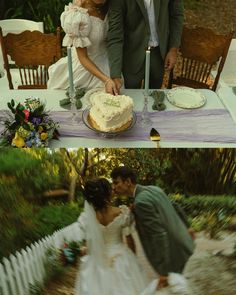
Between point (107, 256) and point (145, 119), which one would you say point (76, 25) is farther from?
point (107, 256)

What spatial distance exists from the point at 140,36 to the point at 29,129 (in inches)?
43.7

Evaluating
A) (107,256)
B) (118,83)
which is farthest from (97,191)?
(118,83)

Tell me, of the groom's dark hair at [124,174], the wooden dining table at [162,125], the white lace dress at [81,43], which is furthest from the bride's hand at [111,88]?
the groom's dark hair at [124,174]

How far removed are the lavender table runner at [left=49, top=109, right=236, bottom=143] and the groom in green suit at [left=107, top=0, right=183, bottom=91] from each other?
0.39 m

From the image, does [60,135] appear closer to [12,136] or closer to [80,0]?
[12,136]

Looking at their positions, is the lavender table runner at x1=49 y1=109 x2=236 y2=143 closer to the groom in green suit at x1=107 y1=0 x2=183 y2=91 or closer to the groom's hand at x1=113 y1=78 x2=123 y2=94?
the groom's hand at x1=113 y1=78 x2=123 y2=94

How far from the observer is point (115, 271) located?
4.29 ft

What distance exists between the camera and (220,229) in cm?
134

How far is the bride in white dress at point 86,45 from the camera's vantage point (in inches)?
91.3

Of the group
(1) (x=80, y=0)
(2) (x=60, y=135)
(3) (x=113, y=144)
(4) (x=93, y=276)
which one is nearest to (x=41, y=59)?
(1) (x=80, y=0)

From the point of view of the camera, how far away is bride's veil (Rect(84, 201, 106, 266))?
133 cm

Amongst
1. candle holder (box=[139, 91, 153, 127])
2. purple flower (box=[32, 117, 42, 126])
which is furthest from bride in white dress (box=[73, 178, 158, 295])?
candle holder (box=[139, 91, 153, 127])

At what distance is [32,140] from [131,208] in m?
0.76

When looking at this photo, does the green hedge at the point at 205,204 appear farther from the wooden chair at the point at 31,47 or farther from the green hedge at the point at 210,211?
the wooden chair at the point at 31,47
